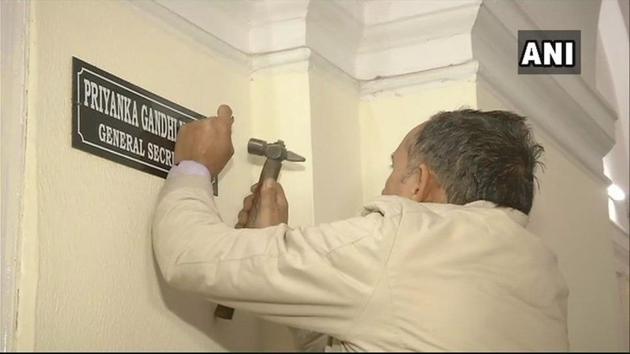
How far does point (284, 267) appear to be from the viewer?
1384mm

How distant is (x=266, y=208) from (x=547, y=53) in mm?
1000

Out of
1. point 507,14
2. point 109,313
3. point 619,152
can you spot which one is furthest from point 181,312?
point 619,152

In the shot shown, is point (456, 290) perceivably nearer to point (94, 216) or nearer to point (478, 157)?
point (478, 157)

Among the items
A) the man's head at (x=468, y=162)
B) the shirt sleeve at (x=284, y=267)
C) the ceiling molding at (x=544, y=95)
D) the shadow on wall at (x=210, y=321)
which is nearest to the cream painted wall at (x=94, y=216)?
the shadow on wall at (x=210, y=321)

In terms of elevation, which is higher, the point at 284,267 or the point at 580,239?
the point at 580,239

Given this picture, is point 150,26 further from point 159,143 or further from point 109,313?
point 109,313

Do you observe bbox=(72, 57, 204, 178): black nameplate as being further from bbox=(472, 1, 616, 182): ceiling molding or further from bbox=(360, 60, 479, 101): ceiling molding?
bbox=(472, 1, 616, 182): ceiling molding

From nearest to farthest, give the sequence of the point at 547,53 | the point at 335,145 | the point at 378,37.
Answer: the point at 335,145, the point at 378,37, the point at 547,53

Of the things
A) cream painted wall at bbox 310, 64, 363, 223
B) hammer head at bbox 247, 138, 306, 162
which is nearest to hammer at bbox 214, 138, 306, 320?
hammer head at bbox 247, 138, 306, 162

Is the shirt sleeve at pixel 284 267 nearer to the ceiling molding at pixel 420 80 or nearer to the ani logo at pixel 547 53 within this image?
the ceiling molding at pixel 420 80

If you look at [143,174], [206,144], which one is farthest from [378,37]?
[143,174]

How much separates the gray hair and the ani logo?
72 cm

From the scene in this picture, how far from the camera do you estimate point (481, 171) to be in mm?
1538

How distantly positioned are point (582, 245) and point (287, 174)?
3.56 ft
